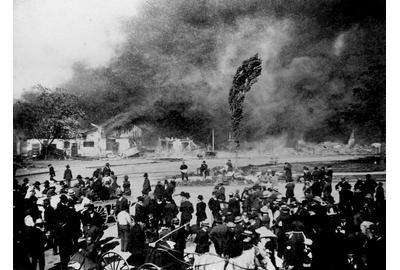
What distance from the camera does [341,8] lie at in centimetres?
1020

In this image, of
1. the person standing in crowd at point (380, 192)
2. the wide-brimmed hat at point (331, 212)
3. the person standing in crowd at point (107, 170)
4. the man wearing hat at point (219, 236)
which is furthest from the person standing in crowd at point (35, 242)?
the person standing in crowd at point (380, 192)

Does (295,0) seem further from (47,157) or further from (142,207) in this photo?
(47,157)

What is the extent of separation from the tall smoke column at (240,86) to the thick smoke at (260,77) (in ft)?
0.54

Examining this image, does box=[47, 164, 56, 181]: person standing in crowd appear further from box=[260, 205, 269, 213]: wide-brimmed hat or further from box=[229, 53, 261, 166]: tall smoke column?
box=[260, 205, 269, 213]: wide-brimmed hat

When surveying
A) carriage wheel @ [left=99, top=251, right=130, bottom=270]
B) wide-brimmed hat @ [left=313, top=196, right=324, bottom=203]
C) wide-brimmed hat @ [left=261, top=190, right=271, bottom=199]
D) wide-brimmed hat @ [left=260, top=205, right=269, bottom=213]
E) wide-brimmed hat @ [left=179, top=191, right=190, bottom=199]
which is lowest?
carriage wheel @ [left=99, top=251, right=130, bottom=270]

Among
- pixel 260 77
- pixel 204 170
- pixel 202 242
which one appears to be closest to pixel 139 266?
pixel 202 242

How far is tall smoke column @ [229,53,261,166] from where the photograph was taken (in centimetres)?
1017

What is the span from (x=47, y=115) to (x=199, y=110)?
13.3ft

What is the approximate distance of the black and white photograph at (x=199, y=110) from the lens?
9477 millimetres

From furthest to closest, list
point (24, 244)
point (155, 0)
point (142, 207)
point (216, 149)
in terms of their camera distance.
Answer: point (216, 149) → point (155, 0) → point (142, 207) → point (24, 244)

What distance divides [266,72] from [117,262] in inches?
241

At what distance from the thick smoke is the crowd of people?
1434mm

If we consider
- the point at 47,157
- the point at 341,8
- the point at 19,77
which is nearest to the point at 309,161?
the point at 341,8

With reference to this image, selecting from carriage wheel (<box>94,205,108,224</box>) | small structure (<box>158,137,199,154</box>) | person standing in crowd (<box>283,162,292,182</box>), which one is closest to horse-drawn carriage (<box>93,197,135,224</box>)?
carriage wheel (<box>94,205,108,224</box>)
